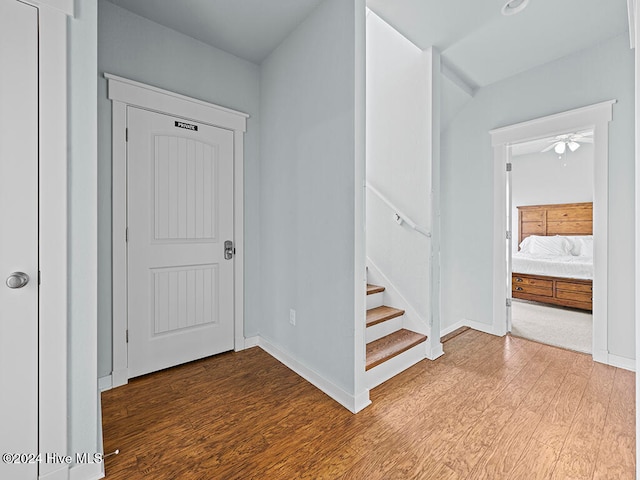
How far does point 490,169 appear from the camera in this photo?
3.30m

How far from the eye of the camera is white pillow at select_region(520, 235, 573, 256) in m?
5.39

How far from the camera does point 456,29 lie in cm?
246

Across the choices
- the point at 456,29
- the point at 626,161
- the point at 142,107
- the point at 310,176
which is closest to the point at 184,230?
the point at 142,107

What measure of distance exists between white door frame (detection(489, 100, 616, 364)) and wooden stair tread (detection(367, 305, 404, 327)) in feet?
4.23
